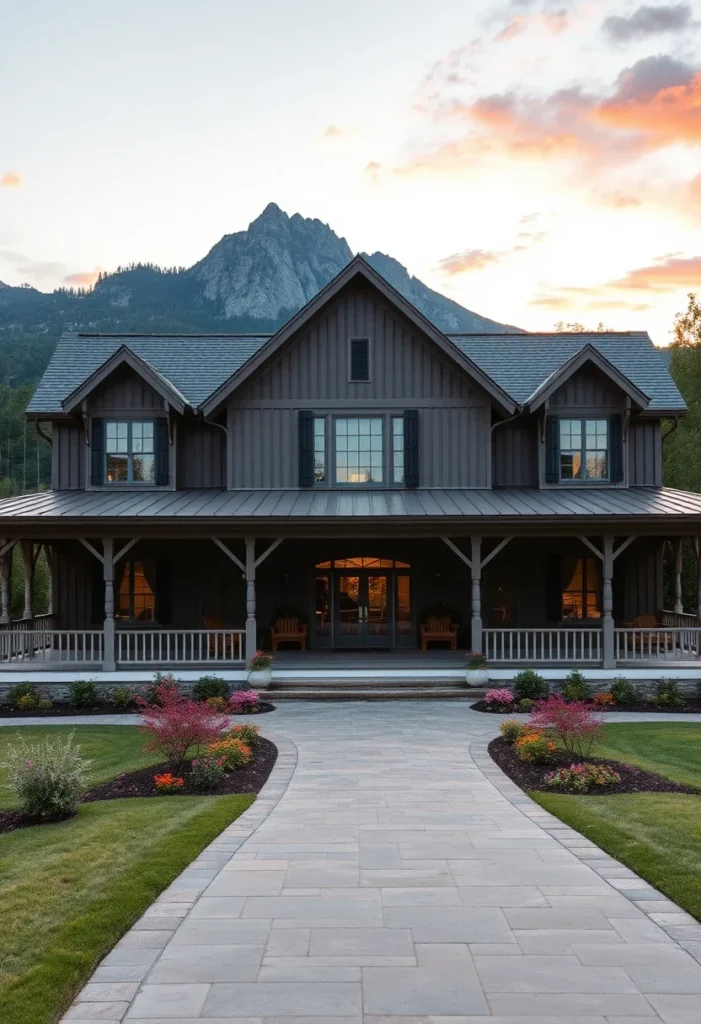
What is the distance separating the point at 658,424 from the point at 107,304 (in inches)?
5418

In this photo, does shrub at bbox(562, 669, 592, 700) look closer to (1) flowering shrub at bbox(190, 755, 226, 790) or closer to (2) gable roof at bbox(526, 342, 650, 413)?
(2) gable roof at bbox(526, 342, 650, 413)

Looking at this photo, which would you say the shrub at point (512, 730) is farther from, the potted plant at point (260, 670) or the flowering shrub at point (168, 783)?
the potted plant at point (260, 670)

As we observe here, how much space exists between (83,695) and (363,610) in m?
7.48

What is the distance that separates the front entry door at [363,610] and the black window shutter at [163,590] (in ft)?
14.4

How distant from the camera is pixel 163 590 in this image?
21.0 m

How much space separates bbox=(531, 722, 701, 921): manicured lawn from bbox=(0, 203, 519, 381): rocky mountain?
10814 centimetres

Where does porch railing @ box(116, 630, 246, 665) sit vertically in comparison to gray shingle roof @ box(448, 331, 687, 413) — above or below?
below

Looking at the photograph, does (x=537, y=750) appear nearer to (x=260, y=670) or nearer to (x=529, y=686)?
(x=529, y=686)

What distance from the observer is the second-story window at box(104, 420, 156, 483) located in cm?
2145

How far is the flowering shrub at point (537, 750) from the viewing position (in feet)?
37.4

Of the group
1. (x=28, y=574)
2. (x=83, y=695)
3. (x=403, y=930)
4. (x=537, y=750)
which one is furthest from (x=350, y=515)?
(x=403, y=930)

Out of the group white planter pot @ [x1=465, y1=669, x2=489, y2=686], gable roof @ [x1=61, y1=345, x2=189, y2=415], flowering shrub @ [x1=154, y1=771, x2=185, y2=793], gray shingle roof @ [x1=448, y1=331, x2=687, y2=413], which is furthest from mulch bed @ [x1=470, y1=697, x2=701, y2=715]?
gable roof @ [x1=61, y1=345, x2=189, y2=415]

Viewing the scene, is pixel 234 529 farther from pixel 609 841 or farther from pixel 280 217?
pixel 280 217

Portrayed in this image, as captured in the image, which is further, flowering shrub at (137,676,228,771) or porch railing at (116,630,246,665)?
porch railing at (116,630,246,665)
